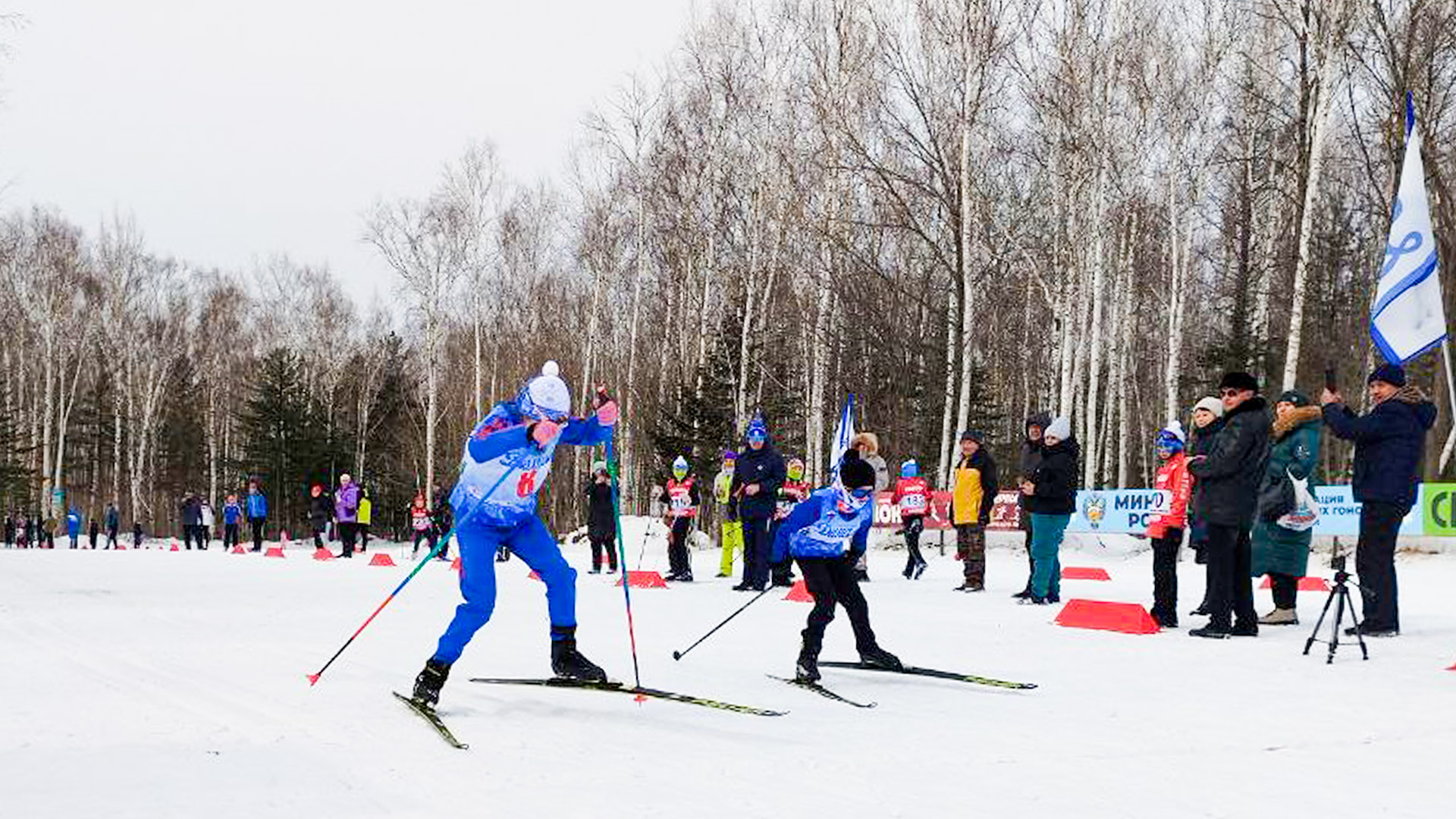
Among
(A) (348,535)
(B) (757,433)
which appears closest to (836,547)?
(B) (757,433)

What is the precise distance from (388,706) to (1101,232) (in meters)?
22.9

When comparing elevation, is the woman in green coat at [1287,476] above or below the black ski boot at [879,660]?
above

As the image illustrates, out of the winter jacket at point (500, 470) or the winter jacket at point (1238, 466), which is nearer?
the winter jacket at point (500, 470)

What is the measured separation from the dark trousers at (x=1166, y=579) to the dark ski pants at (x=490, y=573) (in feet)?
17.5

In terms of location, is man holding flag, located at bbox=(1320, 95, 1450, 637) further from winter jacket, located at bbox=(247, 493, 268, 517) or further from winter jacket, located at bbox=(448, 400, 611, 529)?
winter jacket, located at bbox=(247, 493, 268, 517)

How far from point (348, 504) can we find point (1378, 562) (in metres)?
21.1

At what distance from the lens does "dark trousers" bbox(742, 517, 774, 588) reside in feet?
46.9

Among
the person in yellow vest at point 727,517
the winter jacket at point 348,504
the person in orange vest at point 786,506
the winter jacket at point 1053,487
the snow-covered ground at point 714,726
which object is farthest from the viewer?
the winter jacket at point 348,504

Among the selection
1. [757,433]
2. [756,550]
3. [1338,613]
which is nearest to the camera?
[1338,613]

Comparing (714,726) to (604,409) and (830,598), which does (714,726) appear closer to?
(830,598)

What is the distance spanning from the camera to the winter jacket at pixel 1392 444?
28.6ft

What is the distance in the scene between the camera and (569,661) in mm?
6621

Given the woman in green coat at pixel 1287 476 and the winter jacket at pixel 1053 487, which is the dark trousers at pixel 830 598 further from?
the winter jacket at pixel 1053 487

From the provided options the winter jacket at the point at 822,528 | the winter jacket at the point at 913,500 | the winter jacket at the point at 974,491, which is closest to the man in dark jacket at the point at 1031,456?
the winter jacket at the point at 974,491
